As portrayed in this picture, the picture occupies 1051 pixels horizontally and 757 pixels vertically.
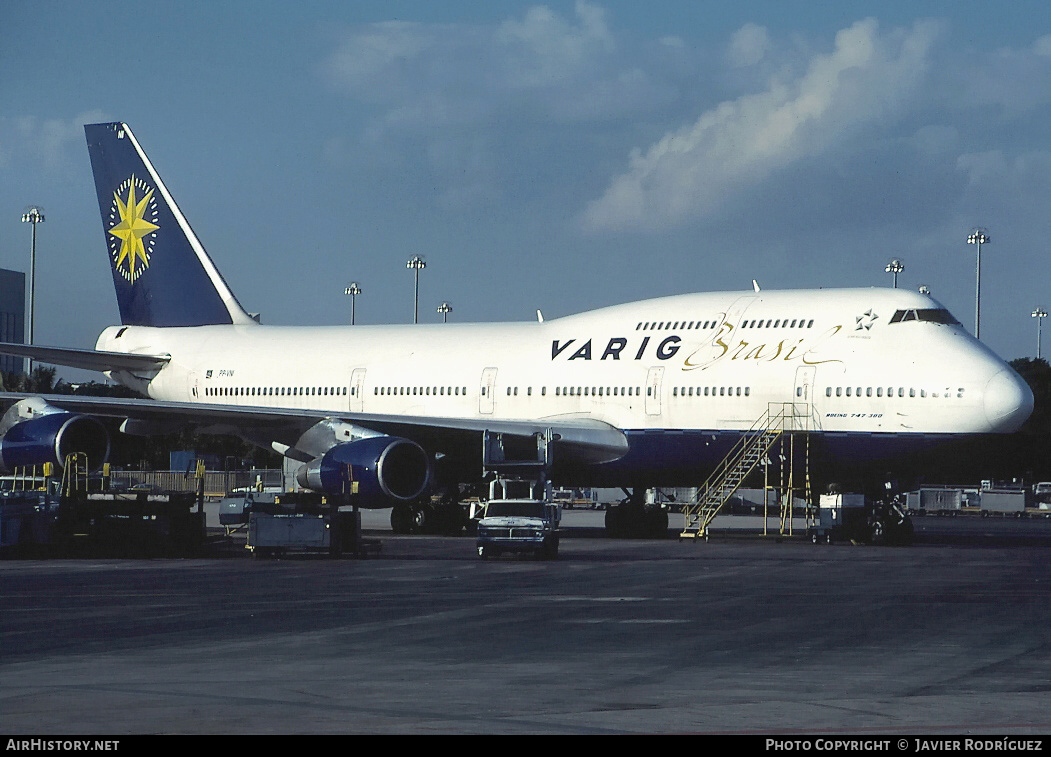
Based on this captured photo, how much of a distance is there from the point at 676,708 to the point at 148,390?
1418 inches

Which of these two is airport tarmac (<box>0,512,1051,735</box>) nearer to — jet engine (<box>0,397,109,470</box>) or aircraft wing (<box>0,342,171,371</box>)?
jet engine (<box>0,397,109,470</box>)

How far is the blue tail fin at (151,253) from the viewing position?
148 feet

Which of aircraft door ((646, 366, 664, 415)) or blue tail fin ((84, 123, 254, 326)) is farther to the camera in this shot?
blue tail fin ((84, 123, 254, 326))

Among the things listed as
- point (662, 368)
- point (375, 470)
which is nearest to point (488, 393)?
point (662, 368)

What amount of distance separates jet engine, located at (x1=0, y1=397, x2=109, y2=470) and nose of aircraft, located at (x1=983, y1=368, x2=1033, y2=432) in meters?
20.1

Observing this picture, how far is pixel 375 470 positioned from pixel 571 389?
5812 mm

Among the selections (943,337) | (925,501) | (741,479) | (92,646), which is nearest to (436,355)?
(741,479)

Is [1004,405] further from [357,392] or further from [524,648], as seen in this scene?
[524,648]

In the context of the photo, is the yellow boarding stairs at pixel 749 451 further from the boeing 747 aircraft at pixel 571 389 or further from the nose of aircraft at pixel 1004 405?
the nose of aircraft at pixel 1004 405

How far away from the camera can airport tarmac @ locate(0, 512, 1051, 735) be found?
34.4ft

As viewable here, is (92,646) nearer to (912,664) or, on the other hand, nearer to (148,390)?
(912,664)

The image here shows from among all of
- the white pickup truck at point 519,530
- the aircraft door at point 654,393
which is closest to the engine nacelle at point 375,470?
the white pickup truck at point 519,530

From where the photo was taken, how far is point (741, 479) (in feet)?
109

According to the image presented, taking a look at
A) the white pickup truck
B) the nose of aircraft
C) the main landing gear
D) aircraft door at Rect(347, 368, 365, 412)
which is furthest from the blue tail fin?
the nose of aircraft
